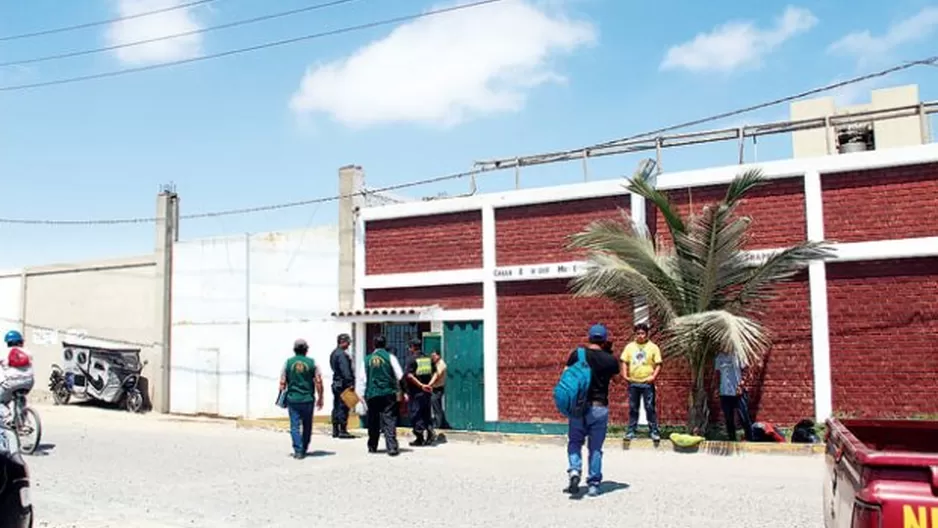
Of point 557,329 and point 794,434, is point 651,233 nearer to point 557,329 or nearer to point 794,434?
point 557,329

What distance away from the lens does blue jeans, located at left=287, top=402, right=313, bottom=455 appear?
12.1 metres

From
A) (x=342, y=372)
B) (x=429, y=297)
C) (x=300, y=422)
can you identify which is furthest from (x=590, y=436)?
(x=429, y=297)

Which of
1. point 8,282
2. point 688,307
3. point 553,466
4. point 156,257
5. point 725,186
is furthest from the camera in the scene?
point 8,282

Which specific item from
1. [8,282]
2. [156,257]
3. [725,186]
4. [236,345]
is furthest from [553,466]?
[8,282]

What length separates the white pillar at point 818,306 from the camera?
13695mm

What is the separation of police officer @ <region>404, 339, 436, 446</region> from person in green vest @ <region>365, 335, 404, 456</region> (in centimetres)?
94

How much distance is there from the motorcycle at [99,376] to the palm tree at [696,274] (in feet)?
40.4

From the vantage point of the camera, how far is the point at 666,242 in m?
14.9

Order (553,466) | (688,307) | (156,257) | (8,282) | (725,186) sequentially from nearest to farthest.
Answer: (553,466) → (688,307) → (725,186) → (156,257) → (8,282)

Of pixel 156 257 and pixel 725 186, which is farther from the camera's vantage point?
pixel 156 257

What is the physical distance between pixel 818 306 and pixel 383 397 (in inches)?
268

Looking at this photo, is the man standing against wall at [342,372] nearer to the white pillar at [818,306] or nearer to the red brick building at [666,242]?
the red brick building at [666,242]

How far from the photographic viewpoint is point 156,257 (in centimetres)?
2175

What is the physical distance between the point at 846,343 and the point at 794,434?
1.78 m
